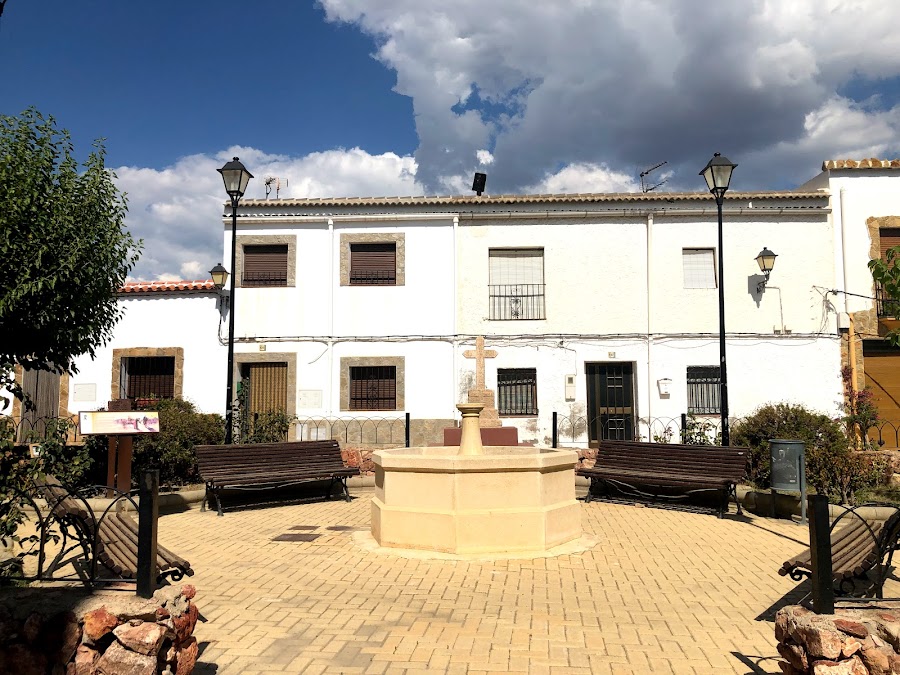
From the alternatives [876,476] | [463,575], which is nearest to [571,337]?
[876,476]

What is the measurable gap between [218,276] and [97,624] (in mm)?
12869

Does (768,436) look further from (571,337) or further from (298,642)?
(298,642)

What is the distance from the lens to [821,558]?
357 centimetres

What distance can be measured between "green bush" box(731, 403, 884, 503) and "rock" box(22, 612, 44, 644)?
894 cm

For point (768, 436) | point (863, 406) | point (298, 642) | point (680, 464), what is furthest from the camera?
point (863, 406)

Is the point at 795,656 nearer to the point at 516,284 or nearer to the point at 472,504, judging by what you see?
the point at 472,504

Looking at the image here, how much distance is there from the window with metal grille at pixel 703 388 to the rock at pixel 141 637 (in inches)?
575

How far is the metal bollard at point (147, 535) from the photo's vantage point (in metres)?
3.63

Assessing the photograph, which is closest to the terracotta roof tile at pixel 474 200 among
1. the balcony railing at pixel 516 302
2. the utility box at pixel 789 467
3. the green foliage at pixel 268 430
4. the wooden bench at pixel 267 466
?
the balcony railing at pixel 516 302

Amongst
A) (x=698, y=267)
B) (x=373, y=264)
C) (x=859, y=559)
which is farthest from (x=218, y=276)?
(x=859, y=559)

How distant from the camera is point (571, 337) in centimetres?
1627

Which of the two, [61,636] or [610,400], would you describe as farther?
[610,400]

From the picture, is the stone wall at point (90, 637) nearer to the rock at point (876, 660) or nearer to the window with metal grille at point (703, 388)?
the rock at point (876, 660)

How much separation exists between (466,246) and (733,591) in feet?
39.4
